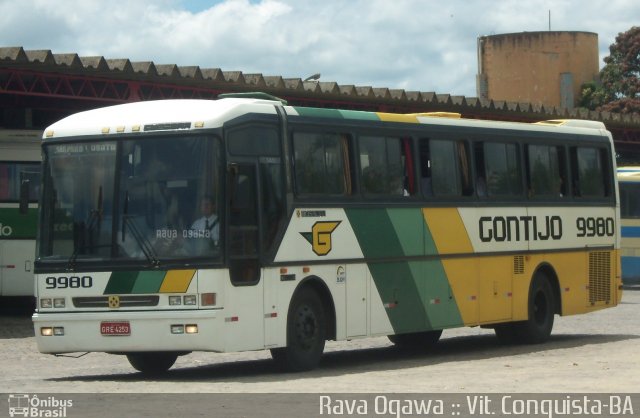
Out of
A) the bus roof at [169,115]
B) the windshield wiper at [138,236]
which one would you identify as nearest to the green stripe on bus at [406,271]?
the bus roof at [169,115]

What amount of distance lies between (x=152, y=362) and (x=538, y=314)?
7.13 m

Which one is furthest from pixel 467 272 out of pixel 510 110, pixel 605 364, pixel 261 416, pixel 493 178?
pixel 510 110

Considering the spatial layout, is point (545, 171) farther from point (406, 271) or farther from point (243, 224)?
point (243, 224)

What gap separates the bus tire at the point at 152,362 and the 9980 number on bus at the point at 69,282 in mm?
1598

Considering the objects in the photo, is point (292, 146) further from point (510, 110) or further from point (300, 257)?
point (510, 110)

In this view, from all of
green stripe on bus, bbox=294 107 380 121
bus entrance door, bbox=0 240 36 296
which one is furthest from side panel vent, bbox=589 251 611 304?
bus entrance door, bbox=0 240 36 296

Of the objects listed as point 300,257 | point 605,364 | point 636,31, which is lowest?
point 605,364

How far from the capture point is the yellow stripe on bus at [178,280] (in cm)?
1620

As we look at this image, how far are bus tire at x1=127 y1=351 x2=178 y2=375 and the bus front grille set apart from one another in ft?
4.91

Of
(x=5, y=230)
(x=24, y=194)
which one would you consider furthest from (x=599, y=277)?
(x=5, y=230)

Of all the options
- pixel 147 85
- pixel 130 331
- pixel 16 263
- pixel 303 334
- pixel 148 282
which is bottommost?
pixel 303 334

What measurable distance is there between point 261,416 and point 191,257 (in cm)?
401

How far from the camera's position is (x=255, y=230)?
Answer: 1680 cm

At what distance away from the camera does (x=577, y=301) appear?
927 inches
